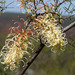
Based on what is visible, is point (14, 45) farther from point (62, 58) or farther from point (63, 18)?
point (62, 58)

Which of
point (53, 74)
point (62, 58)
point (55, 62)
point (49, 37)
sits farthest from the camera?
point (53, 74)

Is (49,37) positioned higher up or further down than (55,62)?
higher up

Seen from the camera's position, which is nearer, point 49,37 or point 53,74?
point 49,37

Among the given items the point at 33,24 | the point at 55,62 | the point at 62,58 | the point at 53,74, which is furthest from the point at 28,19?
the point at 53,74

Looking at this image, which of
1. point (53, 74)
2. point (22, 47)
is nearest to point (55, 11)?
point (22, 47)

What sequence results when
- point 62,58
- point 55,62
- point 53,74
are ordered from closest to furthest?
1. point 62,58
2. point 55,62
3. point 53,74

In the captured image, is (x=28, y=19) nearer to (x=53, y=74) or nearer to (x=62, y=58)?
(x=62, y=58)

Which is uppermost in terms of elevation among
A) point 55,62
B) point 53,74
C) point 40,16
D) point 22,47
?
point 40,16
